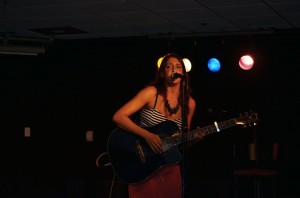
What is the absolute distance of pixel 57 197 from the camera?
9031 millimetres

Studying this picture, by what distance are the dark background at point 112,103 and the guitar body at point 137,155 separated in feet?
13.2

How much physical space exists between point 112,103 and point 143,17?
2.17 metres

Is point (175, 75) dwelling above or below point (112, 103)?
above

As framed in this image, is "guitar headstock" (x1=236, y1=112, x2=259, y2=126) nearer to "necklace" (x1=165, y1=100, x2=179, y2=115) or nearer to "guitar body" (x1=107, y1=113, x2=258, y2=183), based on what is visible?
"guitar body" (x1=107, y1=113, x2=258, y2=183)

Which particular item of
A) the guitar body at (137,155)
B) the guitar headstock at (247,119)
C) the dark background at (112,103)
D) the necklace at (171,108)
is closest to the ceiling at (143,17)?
the dark background at (112,103)

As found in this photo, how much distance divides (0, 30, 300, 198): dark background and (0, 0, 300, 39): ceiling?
1.23ft

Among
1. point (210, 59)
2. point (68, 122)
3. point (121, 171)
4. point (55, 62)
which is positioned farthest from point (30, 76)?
point (121, 171)

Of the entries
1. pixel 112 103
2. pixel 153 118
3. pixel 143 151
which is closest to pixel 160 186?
pixel 143 151

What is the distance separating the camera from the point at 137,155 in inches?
160

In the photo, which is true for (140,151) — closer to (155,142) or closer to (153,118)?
(155,142)

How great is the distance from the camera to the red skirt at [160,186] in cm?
386

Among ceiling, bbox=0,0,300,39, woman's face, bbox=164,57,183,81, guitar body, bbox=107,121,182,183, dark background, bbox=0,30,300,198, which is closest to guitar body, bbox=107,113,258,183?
guitar body, bbox=107,121,182,183

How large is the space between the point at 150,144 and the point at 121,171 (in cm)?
31

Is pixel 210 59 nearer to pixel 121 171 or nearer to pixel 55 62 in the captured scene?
pixel 55 62
